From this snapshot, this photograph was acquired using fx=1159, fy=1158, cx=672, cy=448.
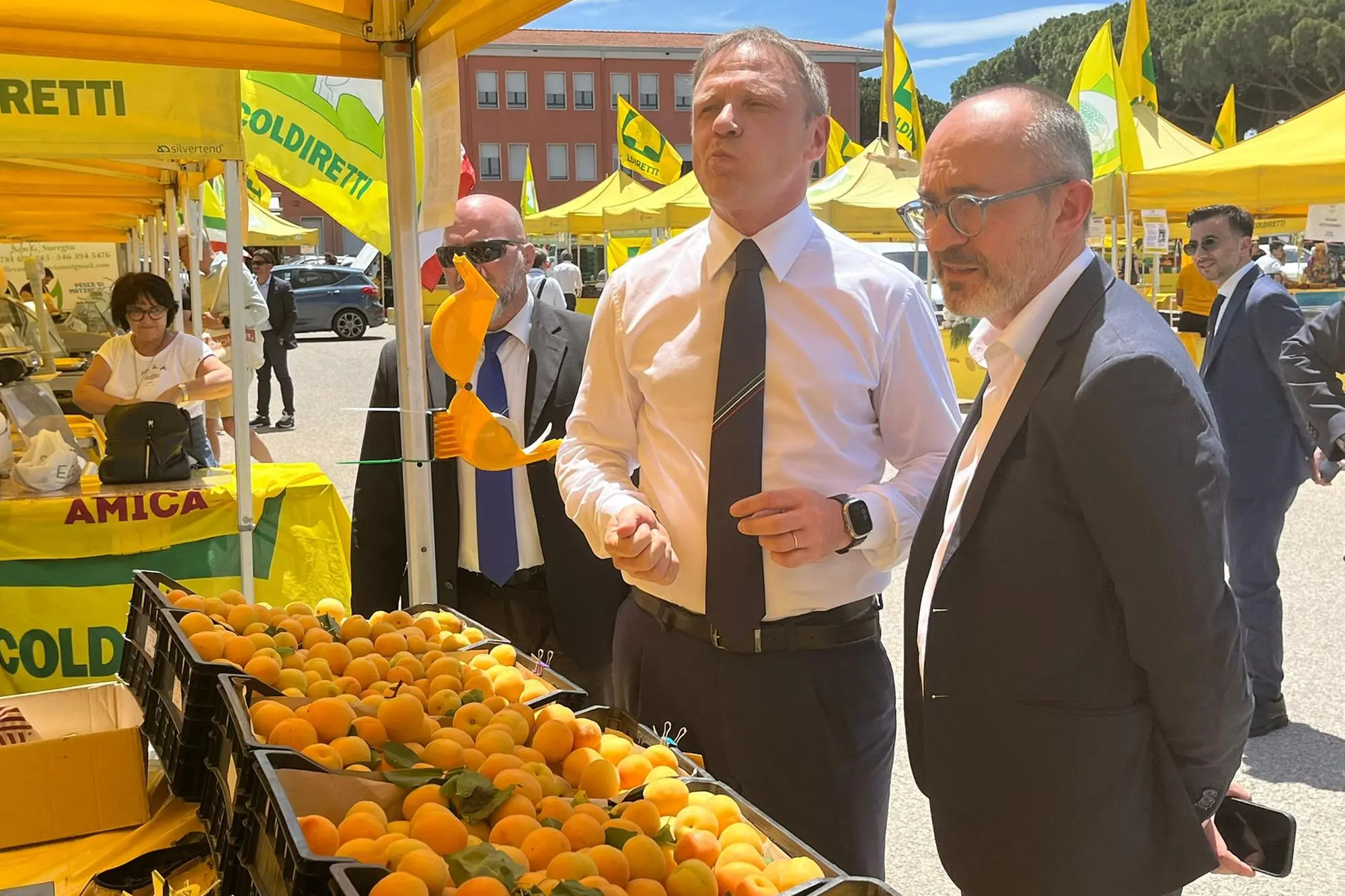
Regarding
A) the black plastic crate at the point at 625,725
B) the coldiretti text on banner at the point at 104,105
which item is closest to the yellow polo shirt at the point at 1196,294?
the coldiretti text on banner at the point at 104,105

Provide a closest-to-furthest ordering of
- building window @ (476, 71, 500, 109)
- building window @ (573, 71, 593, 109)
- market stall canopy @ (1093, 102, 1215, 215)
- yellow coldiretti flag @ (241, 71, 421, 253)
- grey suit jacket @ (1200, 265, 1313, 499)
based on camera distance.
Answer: grey suit jacket @ (1200, 265, 1313, 499), yellow coldiretti flag @ (241, 71, 421, 253), market stall canopy @ (1093, 102, 1215, 215), building window @ (476, 71, 500, 109), building window @ (573, 71, 593, 109)

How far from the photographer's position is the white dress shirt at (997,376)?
1.83 metres

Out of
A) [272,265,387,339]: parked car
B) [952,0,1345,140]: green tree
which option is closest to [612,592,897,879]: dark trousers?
[272,265,387,339]: parked car

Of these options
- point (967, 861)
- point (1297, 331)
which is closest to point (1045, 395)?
point (967, 861)

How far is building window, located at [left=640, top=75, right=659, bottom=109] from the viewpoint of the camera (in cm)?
6431

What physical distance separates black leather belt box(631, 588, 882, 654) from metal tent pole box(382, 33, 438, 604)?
0.84 m

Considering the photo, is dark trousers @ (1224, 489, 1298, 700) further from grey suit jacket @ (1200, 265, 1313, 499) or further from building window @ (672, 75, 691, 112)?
building window @ (672, 75, 691, 112)

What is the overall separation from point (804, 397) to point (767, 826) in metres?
0.92

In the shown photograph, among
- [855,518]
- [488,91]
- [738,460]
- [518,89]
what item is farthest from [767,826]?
[488,91]

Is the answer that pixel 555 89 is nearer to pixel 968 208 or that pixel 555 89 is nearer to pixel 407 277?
pixel 407 277

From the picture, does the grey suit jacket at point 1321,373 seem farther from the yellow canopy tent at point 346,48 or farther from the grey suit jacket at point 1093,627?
the yellow canopy tent at point 346,48

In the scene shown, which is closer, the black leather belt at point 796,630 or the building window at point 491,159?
the black leather belt at point 796,630

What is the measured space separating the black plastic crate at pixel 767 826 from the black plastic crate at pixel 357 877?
425mm

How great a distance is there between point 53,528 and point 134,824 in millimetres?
2769
